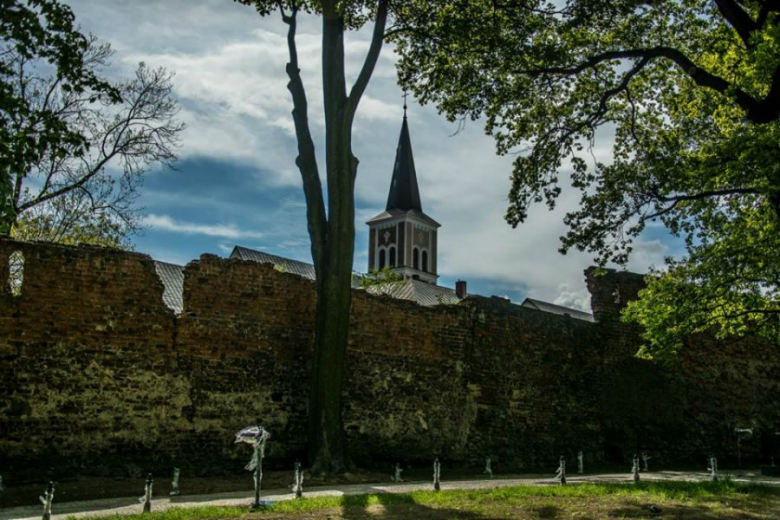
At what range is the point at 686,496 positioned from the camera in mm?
10344

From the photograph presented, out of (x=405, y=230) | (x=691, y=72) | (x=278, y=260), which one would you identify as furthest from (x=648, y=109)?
(x=405, y=230)

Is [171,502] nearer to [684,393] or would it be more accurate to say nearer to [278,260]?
[684,393]

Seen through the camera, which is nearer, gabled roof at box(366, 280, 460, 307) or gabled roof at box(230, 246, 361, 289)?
gabled roof at box(366, 280, 460, 307)

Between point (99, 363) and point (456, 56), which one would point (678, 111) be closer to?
point (456, 56)

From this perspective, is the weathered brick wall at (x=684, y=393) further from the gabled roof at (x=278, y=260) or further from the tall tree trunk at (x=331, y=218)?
the gabled roof at (x=278, y=260)

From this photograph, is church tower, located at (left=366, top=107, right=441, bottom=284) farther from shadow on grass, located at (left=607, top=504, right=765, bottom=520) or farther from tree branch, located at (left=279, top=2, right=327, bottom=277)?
shadow on grass, located at (left=607, top=504, right=765, bottom=520)

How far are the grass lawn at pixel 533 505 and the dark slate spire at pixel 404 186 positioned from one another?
2633 inches

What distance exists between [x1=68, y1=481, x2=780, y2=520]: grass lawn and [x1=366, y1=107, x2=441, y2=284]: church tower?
65.2 metres

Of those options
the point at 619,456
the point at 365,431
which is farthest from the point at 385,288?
the point at 365,431

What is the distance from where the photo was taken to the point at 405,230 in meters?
77.7

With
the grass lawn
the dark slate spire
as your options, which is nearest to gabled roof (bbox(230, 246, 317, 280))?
the dark slate spire

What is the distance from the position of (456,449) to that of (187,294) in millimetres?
6873

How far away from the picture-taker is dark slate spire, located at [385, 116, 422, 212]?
252 feet

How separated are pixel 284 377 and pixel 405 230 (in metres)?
63.6
